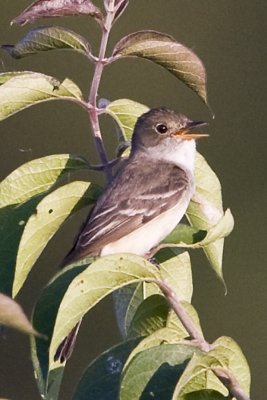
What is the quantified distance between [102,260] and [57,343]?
189 mm

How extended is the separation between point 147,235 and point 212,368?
1442 millimetres

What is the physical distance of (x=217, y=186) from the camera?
3180 mm

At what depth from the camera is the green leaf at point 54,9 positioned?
9.45ft

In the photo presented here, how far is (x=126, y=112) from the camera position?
3221mm

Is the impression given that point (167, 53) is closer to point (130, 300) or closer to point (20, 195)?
point (20, 195)

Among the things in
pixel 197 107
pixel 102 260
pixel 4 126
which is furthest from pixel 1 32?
pixel 102 260

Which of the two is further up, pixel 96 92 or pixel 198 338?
pixel 96 92

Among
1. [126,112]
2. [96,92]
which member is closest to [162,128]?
[126,112]

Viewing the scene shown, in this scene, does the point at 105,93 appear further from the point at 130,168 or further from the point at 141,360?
the point at 141,360

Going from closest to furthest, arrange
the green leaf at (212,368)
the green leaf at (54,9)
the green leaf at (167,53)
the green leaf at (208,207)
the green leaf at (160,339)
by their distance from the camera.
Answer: the green leaf at (212,368) → the green leaf at (160,339) → the green leaf at (54,9) → the green leaf at (167,53) → the green leaf at (208,207)

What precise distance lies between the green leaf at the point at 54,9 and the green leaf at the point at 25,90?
0.13 m

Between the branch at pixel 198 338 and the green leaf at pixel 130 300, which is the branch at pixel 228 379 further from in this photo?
the green leaf at pixel 130 300

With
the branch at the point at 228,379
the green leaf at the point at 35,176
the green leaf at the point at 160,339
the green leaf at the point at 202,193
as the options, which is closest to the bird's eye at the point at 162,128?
the green leaf at the point at 202,193

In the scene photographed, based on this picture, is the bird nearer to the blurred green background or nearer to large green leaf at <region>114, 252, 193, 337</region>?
large green leaf at <region>114, 252, 193, 337</region>
